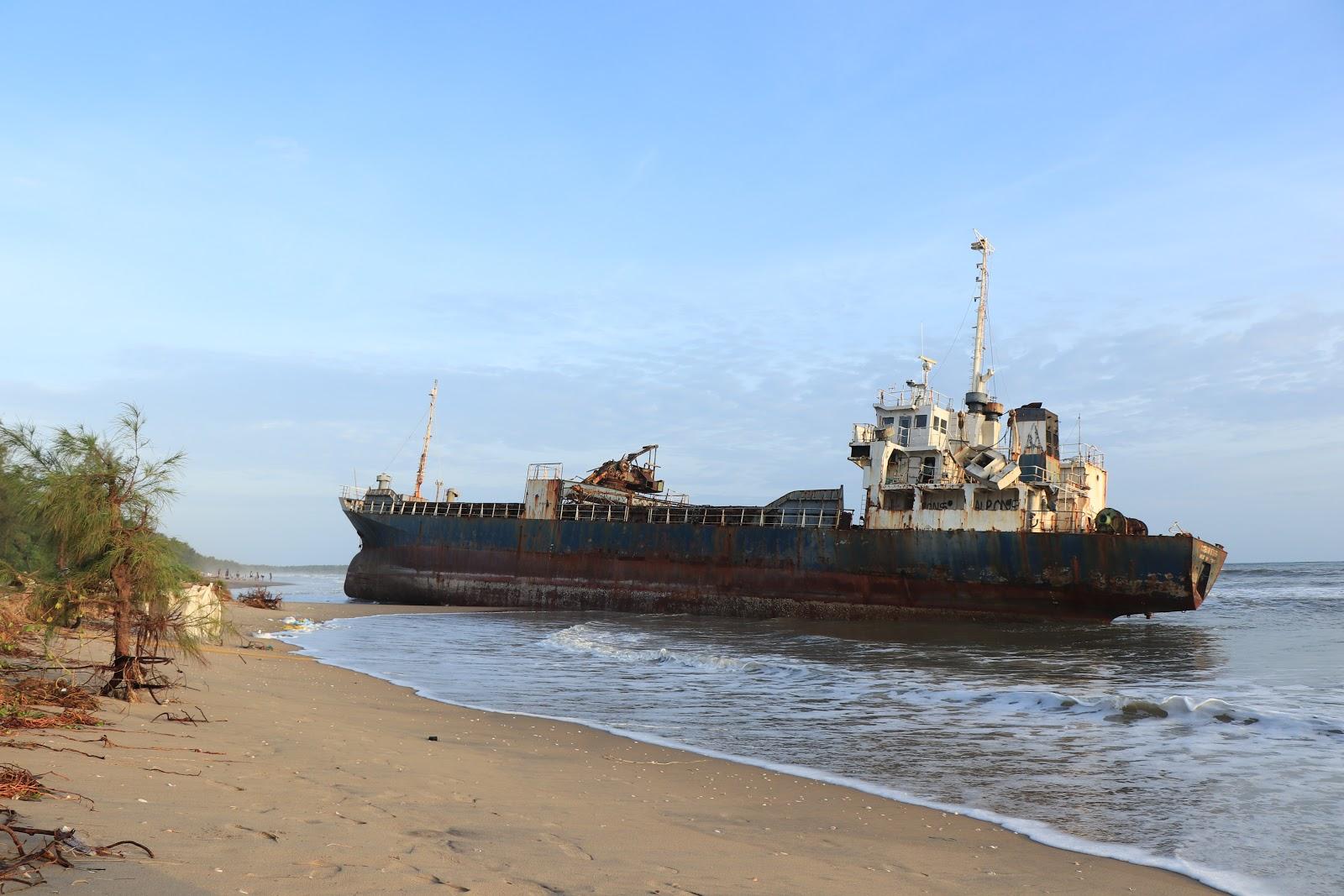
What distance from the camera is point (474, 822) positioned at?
168 inches

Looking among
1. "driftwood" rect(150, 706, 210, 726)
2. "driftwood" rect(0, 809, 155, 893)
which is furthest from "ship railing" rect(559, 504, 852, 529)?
"driftwood" rect(0, 809, 155, 893)

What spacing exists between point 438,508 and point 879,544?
20.4m

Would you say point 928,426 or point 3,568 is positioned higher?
point 928,426

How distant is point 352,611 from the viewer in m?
29.8

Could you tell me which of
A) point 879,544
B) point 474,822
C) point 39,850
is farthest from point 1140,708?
point 879,544

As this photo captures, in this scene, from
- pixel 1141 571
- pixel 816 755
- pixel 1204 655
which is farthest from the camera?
pixel 1141 571

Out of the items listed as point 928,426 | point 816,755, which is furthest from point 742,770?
point 928,426

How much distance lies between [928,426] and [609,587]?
1280 centimetres

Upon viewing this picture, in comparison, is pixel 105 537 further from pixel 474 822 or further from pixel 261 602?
pixel 261 602

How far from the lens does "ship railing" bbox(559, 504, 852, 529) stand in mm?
28969

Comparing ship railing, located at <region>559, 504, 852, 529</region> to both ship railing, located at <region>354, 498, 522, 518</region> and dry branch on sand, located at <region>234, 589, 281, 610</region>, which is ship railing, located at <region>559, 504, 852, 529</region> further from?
dry branch on sand, located at <region>234, 589, 281, 610</region>

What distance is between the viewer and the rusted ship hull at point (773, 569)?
23812mm

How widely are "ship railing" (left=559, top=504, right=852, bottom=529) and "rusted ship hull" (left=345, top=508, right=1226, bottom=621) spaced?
2.79ft

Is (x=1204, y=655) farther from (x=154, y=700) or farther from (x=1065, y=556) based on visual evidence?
(x=154, y=700)
